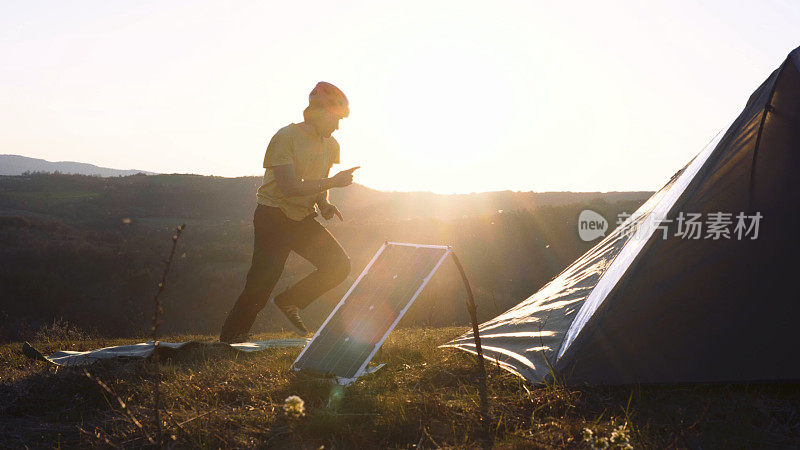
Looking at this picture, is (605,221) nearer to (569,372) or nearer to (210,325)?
(210,325)

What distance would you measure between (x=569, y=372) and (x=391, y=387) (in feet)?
3.97

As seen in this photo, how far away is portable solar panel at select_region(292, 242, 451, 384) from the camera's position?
12.9ft

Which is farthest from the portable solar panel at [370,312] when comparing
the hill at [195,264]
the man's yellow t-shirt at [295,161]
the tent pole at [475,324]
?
the hill at [195,264]

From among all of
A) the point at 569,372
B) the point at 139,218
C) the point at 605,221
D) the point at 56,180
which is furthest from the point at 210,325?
the point at 56,180

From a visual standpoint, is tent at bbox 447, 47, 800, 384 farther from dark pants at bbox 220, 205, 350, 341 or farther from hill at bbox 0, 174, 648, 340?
hill at bbox 0, 174, 648, 340

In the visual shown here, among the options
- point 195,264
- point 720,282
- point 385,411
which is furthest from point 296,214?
point 195,264

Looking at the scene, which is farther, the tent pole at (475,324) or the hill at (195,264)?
the hill at (195,264)

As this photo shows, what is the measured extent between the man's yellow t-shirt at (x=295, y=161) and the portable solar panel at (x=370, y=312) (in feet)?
3.87

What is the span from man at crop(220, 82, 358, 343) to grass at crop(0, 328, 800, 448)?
123 centimetres

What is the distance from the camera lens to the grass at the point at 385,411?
2863mm

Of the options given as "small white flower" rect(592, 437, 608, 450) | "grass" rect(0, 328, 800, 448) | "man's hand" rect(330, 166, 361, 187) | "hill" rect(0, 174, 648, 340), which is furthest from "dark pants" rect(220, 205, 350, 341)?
"small white flower" rect(592, 437, 608, 450)

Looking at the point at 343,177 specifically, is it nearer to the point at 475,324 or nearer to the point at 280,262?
the point at 280,262

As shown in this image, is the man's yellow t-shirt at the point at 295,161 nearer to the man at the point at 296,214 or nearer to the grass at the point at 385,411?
the man at the point at 296,214

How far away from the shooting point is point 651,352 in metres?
3.47
